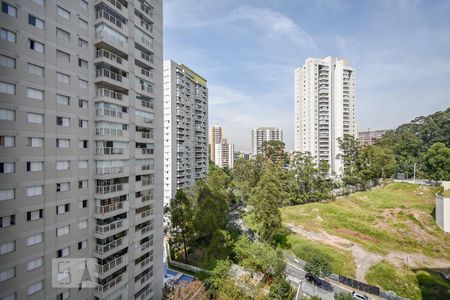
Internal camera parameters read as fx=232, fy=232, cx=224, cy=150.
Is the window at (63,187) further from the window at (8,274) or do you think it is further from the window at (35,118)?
the window at (8,274)

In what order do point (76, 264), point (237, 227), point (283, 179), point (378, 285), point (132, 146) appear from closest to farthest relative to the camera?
1. point (76, 264)
2. point (132, 146)
3. point (378, 285)
4. point (237, 227)
5. point (283, 179)

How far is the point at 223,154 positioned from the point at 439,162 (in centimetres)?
10484

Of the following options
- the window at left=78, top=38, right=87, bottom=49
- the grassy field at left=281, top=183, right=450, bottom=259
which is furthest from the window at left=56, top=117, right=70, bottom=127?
the grassy field at left=281, top=183, right=450, bottom=259

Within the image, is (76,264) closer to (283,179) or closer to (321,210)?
(321,210)

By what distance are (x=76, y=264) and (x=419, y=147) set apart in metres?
95.4

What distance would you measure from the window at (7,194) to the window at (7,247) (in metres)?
2.38

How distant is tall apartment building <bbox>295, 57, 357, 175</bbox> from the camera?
77438mm

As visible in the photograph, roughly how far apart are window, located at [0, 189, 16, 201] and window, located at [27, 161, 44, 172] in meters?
1.36

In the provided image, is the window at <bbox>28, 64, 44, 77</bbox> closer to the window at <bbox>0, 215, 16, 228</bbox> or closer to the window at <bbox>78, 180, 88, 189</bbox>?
the window at <bbox>78, 180, 88, 189</bbox>

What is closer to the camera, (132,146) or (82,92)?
(82,92)

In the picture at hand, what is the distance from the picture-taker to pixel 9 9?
12.5 meters

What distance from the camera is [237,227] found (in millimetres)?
48062

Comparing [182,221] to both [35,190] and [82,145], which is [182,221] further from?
[35,190]

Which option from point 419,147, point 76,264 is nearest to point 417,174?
point 419,147
